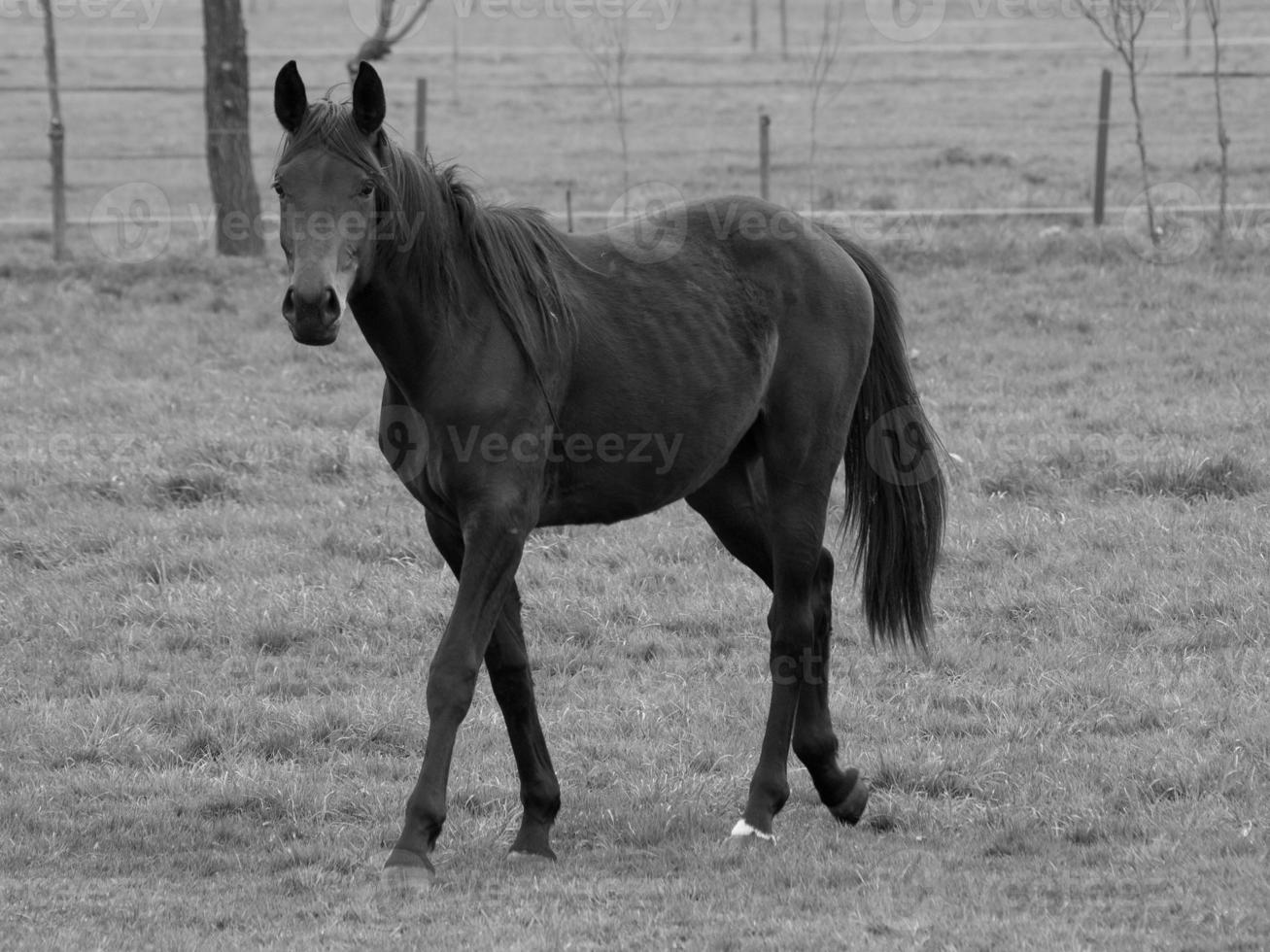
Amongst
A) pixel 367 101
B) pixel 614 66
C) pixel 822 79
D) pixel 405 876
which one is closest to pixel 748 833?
pixel 405 876

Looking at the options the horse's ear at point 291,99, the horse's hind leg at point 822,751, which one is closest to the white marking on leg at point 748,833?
the horse's hind leg at point 822,751

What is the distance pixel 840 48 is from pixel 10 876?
3640cm

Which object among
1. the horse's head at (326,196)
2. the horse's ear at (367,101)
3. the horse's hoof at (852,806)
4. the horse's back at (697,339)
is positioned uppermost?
the horse's ear at (367,101)

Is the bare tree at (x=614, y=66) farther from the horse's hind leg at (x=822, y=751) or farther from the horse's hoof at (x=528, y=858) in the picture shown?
the horse's hoof at (x=528, y=858)

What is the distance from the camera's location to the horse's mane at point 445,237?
4.29 metres

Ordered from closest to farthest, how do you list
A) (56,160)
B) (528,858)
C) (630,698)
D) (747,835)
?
1. (528,858)
2. (747,835)
3. (630,698)
4. (56,160)

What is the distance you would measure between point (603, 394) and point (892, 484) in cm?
128

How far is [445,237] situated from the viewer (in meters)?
4.64

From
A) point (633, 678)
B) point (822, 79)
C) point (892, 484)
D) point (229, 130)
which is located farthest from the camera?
point (822, 79)

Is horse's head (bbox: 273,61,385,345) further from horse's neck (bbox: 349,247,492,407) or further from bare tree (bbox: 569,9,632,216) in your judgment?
bare tree (bbox: 569,9,632,216)

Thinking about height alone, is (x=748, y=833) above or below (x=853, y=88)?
below

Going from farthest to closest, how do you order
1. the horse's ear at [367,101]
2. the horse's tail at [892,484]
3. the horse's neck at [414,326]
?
the horse's tail at [892,484] → the horse's neck at [414,326] → the horse's ear at [367,101]

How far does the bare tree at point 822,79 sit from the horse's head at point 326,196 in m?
13.1

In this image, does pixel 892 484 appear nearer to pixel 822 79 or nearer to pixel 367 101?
pixel 367 101
